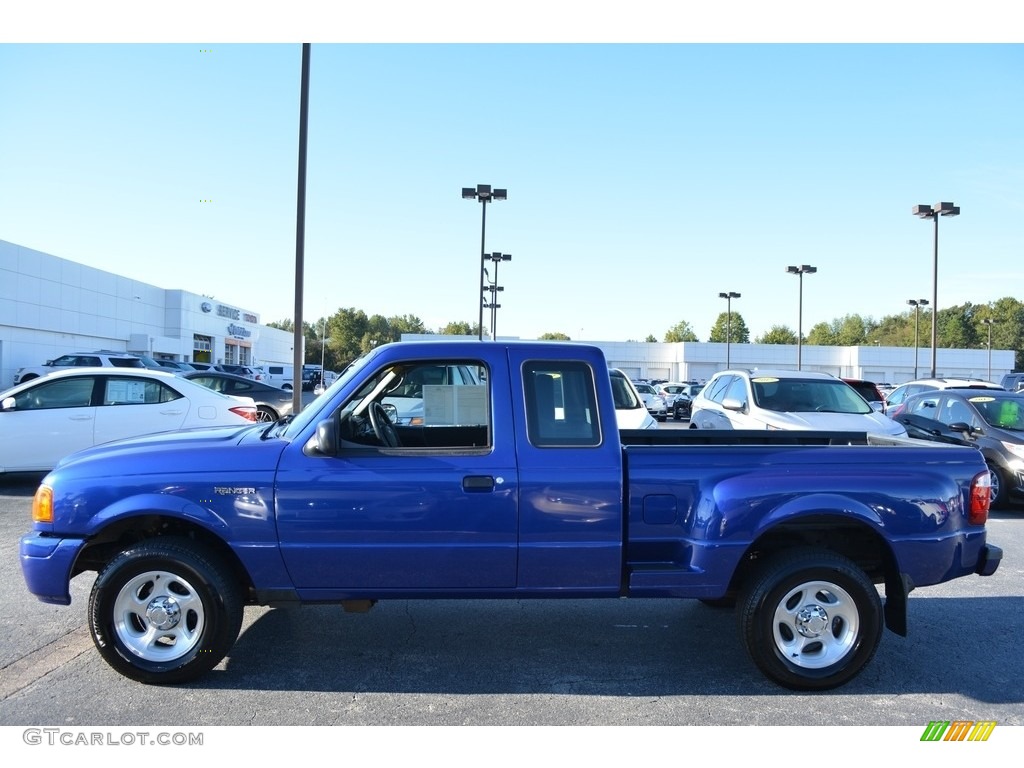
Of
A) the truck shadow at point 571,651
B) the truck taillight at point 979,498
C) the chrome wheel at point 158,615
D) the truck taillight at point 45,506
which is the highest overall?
the truck taillight at point 979,498

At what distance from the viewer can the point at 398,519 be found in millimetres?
4020

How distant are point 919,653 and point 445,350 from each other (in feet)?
11.8

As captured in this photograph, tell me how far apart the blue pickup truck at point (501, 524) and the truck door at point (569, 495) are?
1 centimetres

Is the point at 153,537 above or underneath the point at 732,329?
underneath

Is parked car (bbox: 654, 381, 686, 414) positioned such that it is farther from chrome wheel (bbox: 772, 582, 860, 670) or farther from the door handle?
the door handle

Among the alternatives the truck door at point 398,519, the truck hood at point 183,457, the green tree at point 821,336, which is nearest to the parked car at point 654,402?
the truck door at point 398,519

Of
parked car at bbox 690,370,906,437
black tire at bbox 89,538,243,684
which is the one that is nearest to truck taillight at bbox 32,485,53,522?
black tire at bbox 89,538,243,684

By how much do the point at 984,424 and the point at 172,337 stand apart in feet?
182

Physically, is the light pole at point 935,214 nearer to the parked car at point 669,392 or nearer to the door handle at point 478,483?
the parked car at point 669,392

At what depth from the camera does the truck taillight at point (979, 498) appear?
14.0 feet

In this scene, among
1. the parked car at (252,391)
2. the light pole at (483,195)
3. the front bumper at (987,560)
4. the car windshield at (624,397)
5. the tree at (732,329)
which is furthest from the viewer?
the tree at (732,329)

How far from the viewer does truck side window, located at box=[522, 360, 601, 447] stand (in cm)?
418

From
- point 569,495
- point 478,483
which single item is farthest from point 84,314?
point 569,495

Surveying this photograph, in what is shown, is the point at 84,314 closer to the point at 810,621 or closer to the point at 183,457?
the point at 183,457
